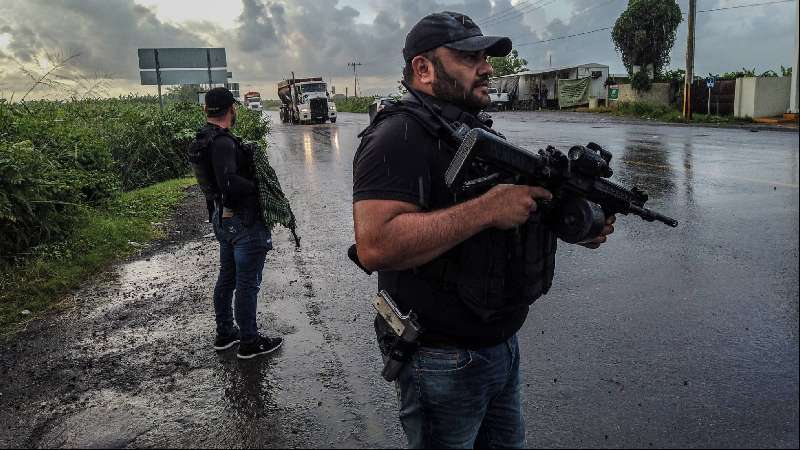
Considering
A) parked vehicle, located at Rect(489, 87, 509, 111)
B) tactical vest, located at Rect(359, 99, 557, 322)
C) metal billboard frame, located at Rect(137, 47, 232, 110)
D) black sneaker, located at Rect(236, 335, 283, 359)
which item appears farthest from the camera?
parked vehicle, located at Rect(489, 87, 509, 111)

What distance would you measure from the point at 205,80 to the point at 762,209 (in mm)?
24853

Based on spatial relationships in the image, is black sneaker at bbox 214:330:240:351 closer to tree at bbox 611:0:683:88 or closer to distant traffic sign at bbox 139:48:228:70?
distant traffic sign at bbox 139:48:228:70

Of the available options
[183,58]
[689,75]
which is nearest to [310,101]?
[183,58]

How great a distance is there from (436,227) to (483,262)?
20cm

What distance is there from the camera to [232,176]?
3748 millimetres

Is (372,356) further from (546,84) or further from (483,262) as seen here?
(546,84)

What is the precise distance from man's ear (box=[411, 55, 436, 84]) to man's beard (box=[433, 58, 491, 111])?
1 cm

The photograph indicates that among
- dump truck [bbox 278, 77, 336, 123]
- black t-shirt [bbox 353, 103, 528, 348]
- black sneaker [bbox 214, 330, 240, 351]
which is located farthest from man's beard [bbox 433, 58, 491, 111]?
dump truck [bbox 278, 77, 336, 123]

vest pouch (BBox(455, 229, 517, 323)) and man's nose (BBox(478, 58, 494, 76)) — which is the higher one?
man's nose (BBox(478, 58, 494, 76))

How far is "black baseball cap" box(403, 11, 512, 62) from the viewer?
1.73 metres

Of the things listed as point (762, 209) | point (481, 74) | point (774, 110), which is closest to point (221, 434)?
point (481, 74)

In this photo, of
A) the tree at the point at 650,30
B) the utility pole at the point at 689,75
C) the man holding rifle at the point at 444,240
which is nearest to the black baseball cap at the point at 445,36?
the man holding rifle at the point at 444,240

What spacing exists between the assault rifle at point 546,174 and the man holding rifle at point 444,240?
49 mm

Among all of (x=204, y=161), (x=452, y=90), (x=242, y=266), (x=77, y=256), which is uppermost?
(x=452, y=90)
